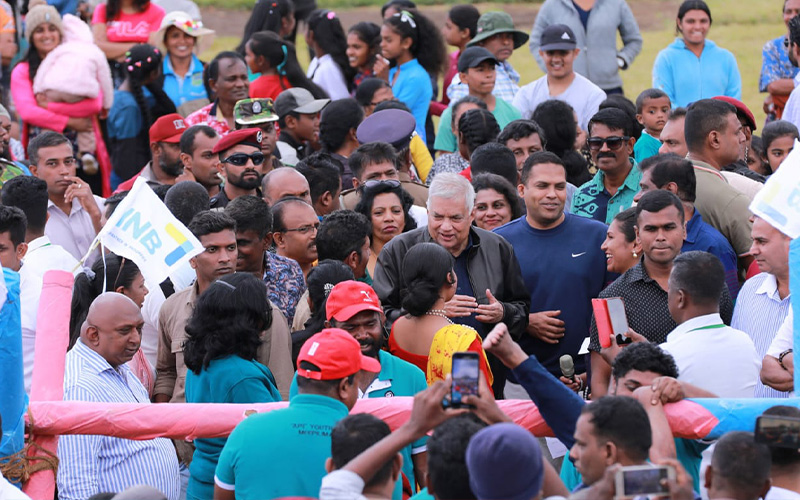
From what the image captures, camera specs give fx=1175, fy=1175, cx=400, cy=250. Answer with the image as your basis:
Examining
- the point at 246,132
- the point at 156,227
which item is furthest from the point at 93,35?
the point at 156,227

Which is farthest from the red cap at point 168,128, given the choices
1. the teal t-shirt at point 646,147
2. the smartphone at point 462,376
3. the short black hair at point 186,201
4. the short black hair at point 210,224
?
the smartphone at point 462,376

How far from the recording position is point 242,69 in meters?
10.0

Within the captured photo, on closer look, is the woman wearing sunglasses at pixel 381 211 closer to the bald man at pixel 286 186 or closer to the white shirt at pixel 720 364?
the bald man at pixel 286 186

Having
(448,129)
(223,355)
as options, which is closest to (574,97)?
(448,129)

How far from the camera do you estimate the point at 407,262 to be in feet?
18.8

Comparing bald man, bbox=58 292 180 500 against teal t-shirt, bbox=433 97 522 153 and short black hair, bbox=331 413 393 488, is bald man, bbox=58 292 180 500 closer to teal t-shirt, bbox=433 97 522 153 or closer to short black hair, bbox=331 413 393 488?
short black hair, bbox=331 413 393 488

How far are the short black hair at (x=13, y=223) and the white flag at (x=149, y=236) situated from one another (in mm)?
516

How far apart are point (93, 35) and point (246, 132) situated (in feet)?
14.9

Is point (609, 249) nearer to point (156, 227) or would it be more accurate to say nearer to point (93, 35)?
point (156, 227)

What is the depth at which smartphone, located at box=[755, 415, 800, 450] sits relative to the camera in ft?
12.7

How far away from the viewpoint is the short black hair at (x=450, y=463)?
3713 mm

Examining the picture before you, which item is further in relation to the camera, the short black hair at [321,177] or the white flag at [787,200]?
the short black hair at [321,177]

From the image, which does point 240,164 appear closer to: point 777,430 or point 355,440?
point 355,440

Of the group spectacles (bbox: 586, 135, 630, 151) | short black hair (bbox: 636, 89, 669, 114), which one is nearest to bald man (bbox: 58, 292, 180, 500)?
spectacles (bbox: 586, 135, 630, 151)
